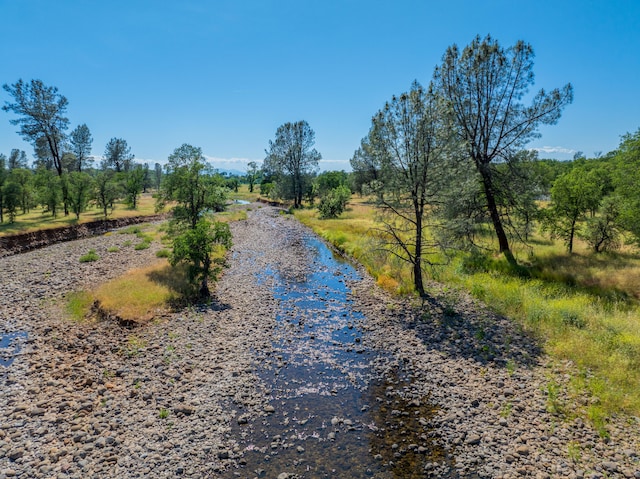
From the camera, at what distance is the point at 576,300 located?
61.5 ft

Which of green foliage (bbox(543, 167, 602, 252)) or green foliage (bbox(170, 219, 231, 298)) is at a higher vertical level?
green foliage (bbox(543, 167, 602, 252))

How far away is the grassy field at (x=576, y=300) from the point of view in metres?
12.4

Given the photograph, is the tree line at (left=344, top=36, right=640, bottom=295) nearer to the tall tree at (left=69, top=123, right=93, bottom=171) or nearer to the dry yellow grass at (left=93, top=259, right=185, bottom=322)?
the dry yellow grass at (left=93, top=259, right=185, bottom=322)

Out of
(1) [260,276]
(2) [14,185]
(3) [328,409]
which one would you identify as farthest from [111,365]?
(2) [14,185]

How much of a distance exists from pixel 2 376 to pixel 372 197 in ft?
64.8

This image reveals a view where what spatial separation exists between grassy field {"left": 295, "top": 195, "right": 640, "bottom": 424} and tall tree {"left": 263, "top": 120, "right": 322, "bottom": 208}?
53.1 metres

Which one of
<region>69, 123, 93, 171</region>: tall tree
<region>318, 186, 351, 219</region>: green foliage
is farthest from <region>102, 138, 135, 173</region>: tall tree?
<region>318, 186, 351, 219</region>: green foliage

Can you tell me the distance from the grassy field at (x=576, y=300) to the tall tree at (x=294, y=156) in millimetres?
53057

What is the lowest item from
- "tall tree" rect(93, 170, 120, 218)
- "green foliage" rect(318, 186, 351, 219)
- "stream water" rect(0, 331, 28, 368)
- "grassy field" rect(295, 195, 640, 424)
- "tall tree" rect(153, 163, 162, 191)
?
"stream water" rect(0, 331, 28, 368)

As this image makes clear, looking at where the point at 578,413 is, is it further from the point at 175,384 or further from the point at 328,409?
the point at 175,384

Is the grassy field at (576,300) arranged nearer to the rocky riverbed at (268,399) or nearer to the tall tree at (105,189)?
the rocky riverbed at (268,399)

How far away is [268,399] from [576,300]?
1765 centimetres

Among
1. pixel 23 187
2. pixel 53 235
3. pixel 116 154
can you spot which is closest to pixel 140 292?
pixel 53 235

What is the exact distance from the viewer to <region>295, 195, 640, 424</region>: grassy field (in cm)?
1240
